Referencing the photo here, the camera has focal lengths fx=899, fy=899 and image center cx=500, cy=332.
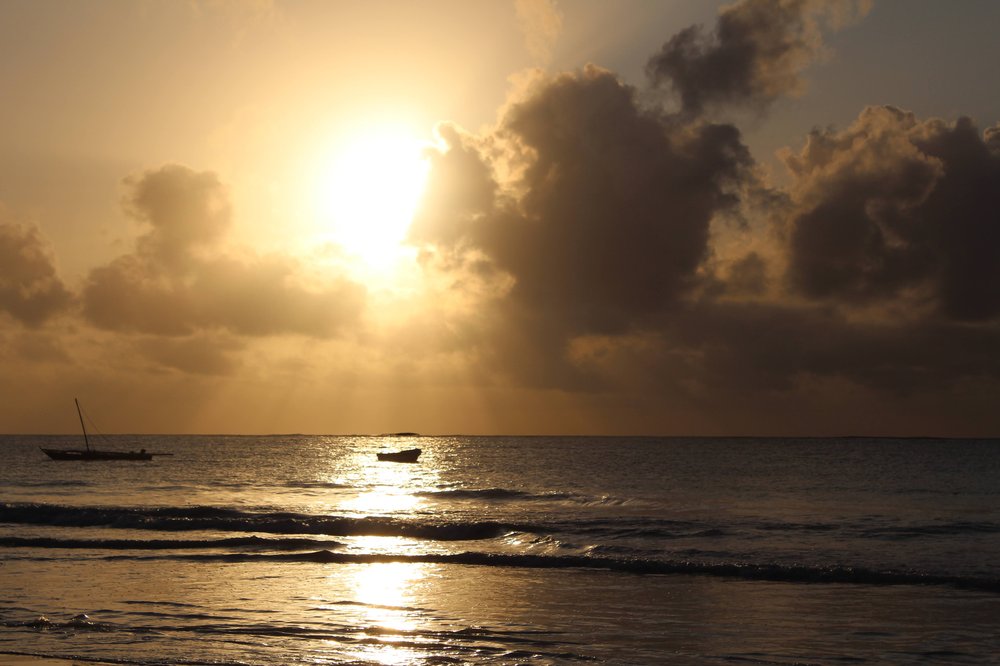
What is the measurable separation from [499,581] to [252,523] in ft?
71.3

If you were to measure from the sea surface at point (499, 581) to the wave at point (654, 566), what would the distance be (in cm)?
13

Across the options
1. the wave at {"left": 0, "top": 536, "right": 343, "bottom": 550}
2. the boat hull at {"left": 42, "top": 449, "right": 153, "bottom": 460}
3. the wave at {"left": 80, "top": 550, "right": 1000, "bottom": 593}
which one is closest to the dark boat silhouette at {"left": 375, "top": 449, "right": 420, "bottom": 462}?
the boat hull at {"left": 42, "top": 449, "right": 153, "bottom": 460}

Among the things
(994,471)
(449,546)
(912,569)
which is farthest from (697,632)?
(994,471)

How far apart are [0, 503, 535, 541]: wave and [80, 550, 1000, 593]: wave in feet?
24.6

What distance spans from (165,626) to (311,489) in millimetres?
57331

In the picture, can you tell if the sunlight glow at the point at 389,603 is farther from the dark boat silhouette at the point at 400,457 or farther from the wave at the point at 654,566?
the dark boat silhouette at the point at 400,457

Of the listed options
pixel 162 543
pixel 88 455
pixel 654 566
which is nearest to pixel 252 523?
pixel 162 543

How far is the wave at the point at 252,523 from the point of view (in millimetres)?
43875

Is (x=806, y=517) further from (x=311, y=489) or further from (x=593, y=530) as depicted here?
(x=311, y=489)

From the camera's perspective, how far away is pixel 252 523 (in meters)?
46.8

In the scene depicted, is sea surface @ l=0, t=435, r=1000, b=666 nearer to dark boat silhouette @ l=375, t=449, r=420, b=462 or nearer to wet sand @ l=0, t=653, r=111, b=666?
wet sand @ l=0, t=653, r=111, b=666

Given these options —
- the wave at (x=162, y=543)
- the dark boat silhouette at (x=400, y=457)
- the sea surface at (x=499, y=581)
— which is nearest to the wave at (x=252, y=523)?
the sea surface at (x=499, y=581)

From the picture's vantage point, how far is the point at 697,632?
2130 cm

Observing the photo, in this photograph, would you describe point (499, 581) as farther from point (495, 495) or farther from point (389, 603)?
point (495, 495)
